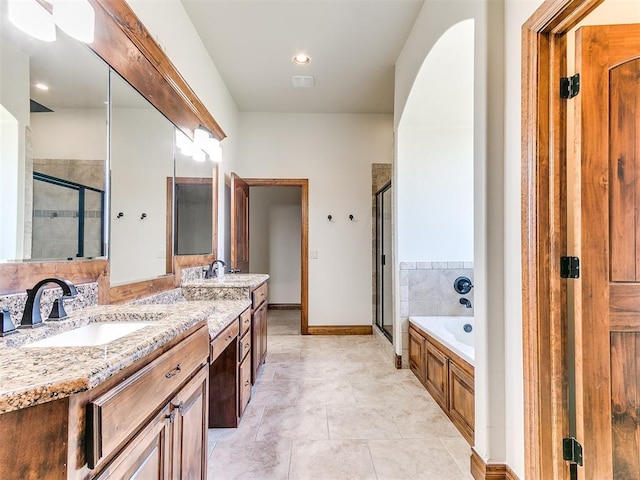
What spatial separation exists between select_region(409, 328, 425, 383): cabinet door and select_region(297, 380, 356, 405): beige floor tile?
648 millimetres

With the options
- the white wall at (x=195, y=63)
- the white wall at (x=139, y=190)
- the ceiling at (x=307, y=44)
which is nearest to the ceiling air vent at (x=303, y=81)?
the ceiling at (x=307, y=44)

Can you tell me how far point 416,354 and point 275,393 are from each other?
4.33 feet

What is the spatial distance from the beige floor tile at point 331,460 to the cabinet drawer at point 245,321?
2.65ft

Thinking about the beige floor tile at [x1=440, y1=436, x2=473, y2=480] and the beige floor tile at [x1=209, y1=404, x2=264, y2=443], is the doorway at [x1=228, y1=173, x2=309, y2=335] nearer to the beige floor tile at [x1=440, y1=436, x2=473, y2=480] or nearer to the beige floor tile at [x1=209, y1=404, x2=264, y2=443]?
the beige floor tile at [x1=209, y1=404, x2=264, y2=443]

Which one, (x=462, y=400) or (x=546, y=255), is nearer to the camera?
(x=546, y=255)

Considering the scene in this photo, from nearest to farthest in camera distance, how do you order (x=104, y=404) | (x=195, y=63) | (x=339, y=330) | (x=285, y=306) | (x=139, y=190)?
(x=104, y=404), (x=139, y=190), (x=195, y=63), (x=339, y=330), (x=285, y=306)

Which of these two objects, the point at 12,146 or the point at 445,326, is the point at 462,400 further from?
the point at 12,146

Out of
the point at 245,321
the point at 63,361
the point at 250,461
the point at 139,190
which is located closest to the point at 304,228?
the point at 245,321

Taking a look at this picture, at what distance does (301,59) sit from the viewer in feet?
10.6

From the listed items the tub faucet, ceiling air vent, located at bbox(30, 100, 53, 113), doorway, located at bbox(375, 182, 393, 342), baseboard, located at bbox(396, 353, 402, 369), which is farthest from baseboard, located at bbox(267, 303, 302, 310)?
ceiling air vent, located at bbox(30, 100, 53, 113)

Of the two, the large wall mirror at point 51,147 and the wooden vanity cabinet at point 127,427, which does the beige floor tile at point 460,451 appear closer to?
the wooden vanity cabinet at point 127,427

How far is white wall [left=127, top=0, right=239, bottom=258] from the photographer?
206 cm

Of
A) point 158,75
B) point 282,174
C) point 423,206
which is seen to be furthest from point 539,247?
point 282,174

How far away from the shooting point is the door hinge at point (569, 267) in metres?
1.34
